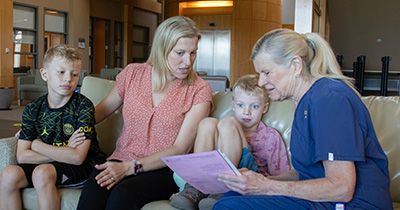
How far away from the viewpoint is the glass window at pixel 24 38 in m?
12.1

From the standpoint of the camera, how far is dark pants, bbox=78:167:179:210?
Result: 75.0 inches

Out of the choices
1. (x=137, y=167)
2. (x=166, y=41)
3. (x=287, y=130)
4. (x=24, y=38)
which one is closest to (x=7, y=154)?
(x=137, y=167)

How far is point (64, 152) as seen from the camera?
7.11ft

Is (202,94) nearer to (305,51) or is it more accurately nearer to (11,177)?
(305,51)

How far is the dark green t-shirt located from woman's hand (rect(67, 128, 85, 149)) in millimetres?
33

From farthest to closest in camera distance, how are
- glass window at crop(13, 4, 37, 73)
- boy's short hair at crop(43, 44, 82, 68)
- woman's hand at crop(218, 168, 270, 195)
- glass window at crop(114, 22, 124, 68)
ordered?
glass window at crop(114, 22, 124, 68) → glass window at crop(13, 4, 37, 73) → boy's short hair at crop(43, 44, 82, 68) → woman's hand at crop(218, 168, 270, 195)

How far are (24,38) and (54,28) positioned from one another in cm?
133

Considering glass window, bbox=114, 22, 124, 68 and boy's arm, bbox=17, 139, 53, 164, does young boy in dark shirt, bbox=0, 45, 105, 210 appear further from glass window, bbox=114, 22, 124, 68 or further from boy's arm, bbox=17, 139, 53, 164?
glass window, bbox=114, 22, 124, 68

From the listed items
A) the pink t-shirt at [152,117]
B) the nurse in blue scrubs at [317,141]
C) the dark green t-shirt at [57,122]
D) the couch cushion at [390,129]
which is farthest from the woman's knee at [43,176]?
the couch cushion at [390,129]

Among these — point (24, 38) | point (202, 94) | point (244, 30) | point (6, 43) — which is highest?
point (244, 30)

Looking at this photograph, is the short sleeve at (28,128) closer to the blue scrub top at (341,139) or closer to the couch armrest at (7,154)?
the couch armrest at (7,154)

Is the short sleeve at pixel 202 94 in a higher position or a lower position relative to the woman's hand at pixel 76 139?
higher

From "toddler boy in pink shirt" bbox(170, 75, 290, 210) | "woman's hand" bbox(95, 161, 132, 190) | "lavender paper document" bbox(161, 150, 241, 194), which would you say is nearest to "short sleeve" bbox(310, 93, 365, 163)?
"lavender paper document" bbox(161, 150, 241, 194)

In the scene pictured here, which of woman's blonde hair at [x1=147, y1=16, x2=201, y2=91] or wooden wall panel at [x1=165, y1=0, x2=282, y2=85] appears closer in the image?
woman's blonde hair at [x1=147, y1=16, x2=201, y2=91]
